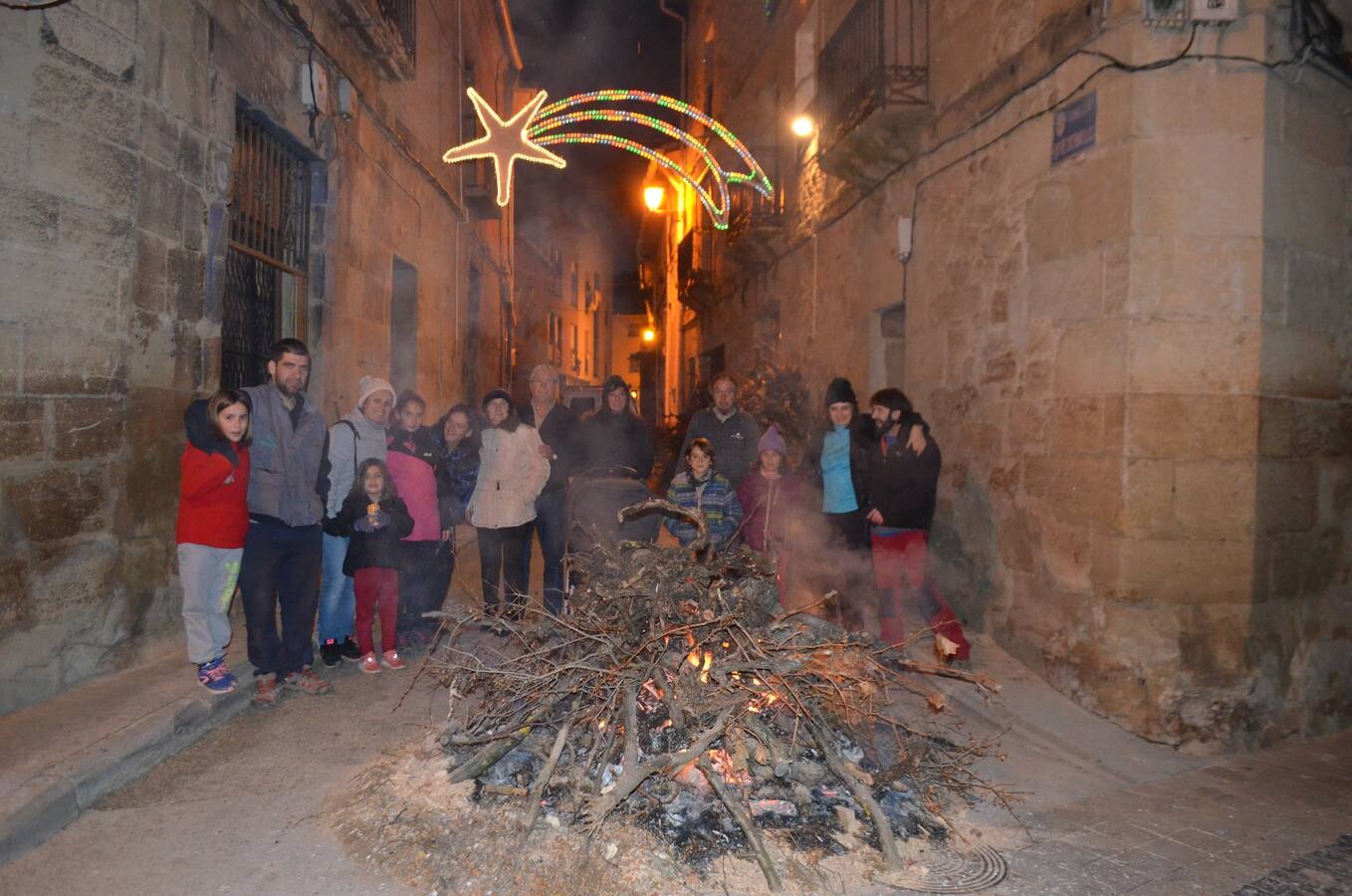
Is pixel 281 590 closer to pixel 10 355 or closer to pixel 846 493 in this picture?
pixel 10 355

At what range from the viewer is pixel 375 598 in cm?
555

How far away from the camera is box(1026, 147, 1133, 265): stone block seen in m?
4.88

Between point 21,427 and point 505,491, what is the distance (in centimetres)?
271

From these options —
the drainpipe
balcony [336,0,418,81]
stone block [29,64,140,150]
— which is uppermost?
the drainpipe

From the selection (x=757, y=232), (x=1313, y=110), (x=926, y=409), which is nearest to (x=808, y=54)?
(x=757, y=232)

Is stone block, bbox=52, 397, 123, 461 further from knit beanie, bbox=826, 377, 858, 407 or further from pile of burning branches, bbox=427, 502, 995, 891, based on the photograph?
knit beanie, bbox=826, 377, 858, 407

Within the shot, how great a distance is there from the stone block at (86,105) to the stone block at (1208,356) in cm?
584

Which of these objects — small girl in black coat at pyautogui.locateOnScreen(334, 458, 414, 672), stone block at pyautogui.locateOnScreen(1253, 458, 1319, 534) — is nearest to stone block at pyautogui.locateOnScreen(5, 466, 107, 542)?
small girl in black coat at pyautogui.locateOnScreen(334, 458, 414, 672)

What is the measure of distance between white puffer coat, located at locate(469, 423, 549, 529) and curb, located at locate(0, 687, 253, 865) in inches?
76.9

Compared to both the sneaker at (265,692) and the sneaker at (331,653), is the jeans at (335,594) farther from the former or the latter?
the sneaker at (265,692)

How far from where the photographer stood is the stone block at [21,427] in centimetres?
420

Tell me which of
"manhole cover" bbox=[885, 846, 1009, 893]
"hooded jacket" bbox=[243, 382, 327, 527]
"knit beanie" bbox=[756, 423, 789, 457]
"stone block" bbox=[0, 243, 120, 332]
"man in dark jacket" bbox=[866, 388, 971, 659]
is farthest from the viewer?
"knit beanie" bbox=[756, 423, 789, 457]

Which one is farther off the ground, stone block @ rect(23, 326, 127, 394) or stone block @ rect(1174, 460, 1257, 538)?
stone block @ rect(23, 326, 127, 394)

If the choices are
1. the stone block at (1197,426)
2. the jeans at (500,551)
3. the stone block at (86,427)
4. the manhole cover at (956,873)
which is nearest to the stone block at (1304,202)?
the stone block at (1197,426)
